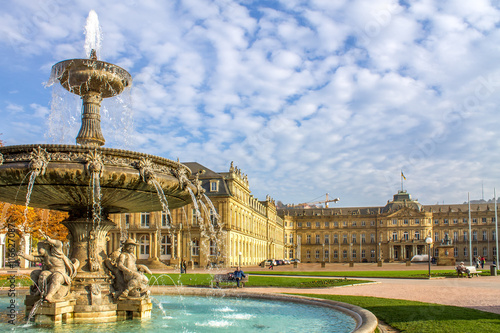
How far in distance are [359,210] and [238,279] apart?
109 metres

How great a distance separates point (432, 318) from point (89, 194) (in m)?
8.26

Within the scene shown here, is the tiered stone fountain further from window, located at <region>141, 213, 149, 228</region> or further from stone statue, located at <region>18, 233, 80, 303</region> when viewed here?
window, located at <region>141, 213, 149, 228</region>

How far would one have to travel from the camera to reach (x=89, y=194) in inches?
377

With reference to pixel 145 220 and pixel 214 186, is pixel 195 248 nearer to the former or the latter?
pixel 145 220

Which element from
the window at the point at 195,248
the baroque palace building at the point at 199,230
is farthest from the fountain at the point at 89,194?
the window at the point at 195,248

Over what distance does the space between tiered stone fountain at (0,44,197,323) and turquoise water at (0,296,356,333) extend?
56 cm

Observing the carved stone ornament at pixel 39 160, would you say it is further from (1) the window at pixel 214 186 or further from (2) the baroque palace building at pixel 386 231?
(2) the baroque palace building at pixel 386 231

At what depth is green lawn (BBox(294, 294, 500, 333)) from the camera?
9.22 m

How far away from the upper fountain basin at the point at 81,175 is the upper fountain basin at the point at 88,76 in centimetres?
282

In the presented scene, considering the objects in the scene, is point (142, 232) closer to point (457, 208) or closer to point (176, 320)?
point (176, 320)

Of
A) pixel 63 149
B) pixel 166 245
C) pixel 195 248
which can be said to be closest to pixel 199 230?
pixel 195 248

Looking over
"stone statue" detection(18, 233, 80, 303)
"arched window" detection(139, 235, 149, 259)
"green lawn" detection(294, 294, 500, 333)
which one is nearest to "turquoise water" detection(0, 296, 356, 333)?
"stone statue" detection(18, 233, 80, 303)

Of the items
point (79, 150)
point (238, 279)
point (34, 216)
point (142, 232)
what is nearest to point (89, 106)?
point (79, 150)

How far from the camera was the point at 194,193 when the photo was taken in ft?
36.7
